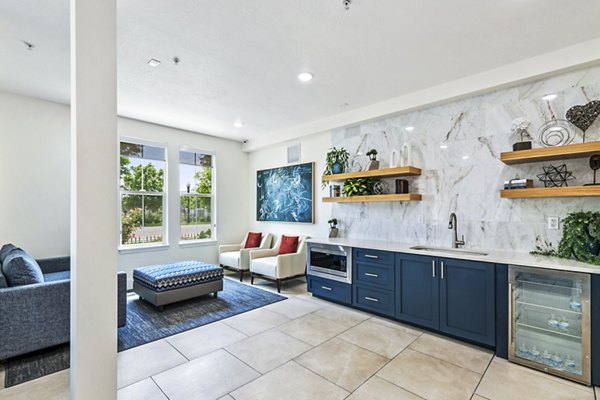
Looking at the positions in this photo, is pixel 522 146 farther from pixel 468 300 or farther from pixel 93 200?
pixel 93 200

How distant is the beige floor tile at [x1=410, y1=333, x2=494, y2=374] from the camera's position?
255cm

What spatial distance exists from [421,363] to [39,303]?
3.55 metres

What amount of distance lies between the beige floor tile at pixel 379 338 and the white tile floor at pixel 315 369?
10mm

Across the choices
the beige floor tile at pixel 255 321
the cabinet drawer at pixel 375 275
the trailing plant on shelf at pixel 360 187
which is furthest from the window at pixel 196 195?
the cabinet drawer at pixel 375 275

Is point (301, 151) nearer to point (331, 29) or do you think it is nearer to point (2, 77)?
point (331, 29)

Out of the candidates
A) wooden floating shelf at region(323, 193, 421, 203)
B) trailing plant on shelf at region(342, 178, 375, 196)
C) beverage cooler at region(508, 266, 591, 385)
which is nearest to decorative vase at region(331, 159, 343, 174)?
trailing plant on shelf at region(342, 178, 375, 196)

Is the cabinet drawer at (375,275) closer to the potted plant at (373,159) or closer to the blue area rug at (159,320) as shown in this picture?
the blue area rug at (159,320)

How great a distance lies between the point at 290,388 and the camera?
7.16ft

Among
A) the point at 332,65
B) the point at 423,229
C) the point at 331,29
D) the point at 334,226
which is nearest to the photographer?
the point at 331,29

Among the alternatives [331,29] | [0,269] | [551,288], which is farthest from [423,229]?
[0,269]

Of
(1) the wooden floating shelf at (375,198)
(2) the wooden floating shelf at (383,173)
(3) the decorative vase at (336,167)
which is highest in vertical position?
(3) the decorative vase at (336,167)

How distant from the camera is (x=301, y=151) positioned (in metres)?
5.54

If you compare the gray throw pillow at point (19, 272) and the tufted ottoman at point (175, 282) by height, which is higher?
the gray throw pillow at point (19, 272)

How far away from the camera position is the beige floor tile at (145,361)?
7.69ft
